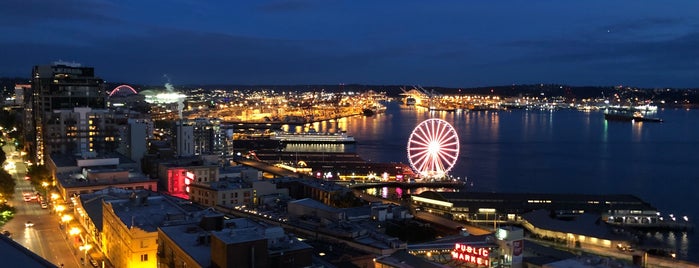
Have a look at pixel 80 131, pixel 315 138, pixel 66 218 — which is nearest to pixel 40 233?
pixel 66 218

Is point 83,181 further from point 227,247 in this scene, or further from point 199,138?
point 227,247

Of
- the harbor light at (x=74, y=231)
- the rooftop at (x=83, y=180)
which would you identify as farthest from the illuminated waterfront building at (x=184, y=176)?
the harbor light at (x=74, y=231)

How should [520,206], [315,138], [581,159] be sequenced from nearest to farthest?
1. [520,206]
2. [581,159]
3. [315,138]

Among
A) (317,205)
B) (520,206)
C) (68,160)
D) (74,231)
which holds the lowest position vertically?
(520,206)

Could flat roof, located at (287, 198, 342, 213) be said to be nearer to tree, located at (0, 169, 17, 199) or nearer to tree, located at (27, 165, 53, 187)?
tree, located at (0, 169, 17, 199)

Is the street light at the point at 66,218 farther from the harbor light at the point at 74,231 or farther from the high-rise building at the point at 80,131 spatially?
the high-rise building at the point at 80,131

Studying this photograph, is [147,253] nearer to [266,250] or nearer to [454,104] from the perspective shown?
[266,250]
